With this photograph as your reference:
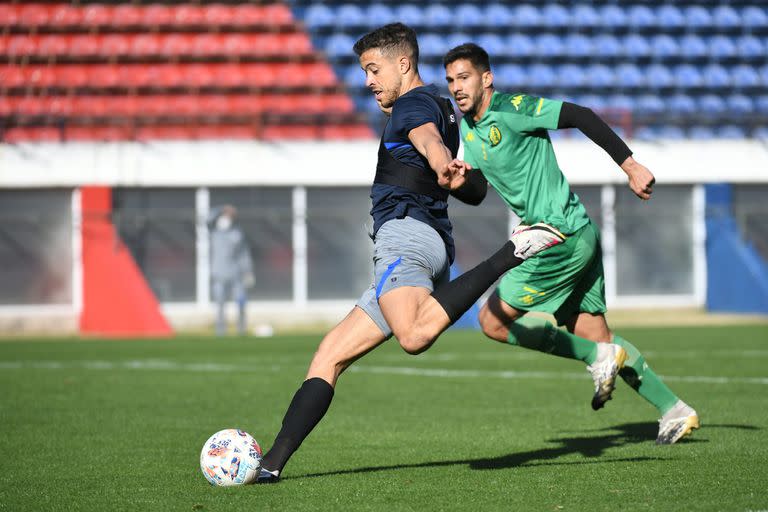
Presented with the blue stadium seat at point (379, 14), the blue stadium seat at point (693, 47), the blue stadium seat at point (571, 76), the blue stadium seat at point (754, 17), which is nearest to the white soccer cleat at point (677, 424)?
the blue stadium seat at point (571, 76)

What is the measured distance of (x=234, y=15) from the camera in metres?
22.4

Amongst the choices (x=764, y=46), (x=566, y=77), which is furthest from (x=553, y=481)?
(x=764, y=46)

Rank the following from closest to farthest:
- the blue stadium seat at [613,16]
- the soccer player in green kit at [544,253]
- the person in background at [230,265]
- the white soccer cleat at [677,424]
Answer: the soccer player in green kit at [544,253], the white soccer cleat at [677,424], the person in background at [230,265], the blue stadium seat at [613,16]

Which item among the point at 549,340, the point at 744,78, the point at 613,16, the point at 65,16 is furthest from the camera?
the point at 613,16

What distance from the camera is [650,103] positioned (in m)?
22.4

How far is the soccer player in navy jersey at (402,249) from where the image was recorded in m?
4.78

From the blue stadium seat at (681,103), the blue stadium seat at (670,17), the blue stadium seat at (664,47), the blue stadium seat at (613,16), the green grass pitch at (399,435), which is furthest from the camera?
the blue stadium seat at (670,17)

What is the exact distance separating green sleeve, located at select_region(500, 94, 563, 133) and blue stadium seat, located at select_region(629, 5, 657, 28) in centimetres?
1811

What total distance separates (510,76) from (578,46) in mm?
1620

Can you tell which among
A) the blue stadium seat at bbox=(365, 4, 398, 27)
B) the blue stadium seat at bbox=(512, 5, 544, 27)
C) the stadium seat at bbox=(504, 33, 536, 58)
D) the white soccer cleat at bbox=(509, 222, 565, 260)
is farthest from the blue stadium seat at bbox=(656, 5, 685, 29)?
the white soccer cleat at bbox=(509, 222, 565, 260)

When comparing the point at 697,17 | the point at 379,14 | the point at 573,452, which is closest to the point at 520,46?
the point at 379,14

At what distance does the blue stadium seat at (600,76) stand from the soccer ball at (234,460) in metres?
18.4

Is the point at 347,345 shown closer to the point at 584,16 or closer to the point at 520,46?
the point at 520,46

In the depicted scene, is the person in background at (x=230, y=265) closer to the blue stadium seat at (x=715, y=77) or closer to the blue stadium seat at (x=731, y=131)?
the blue stadium seat at (x=731, y=131)
